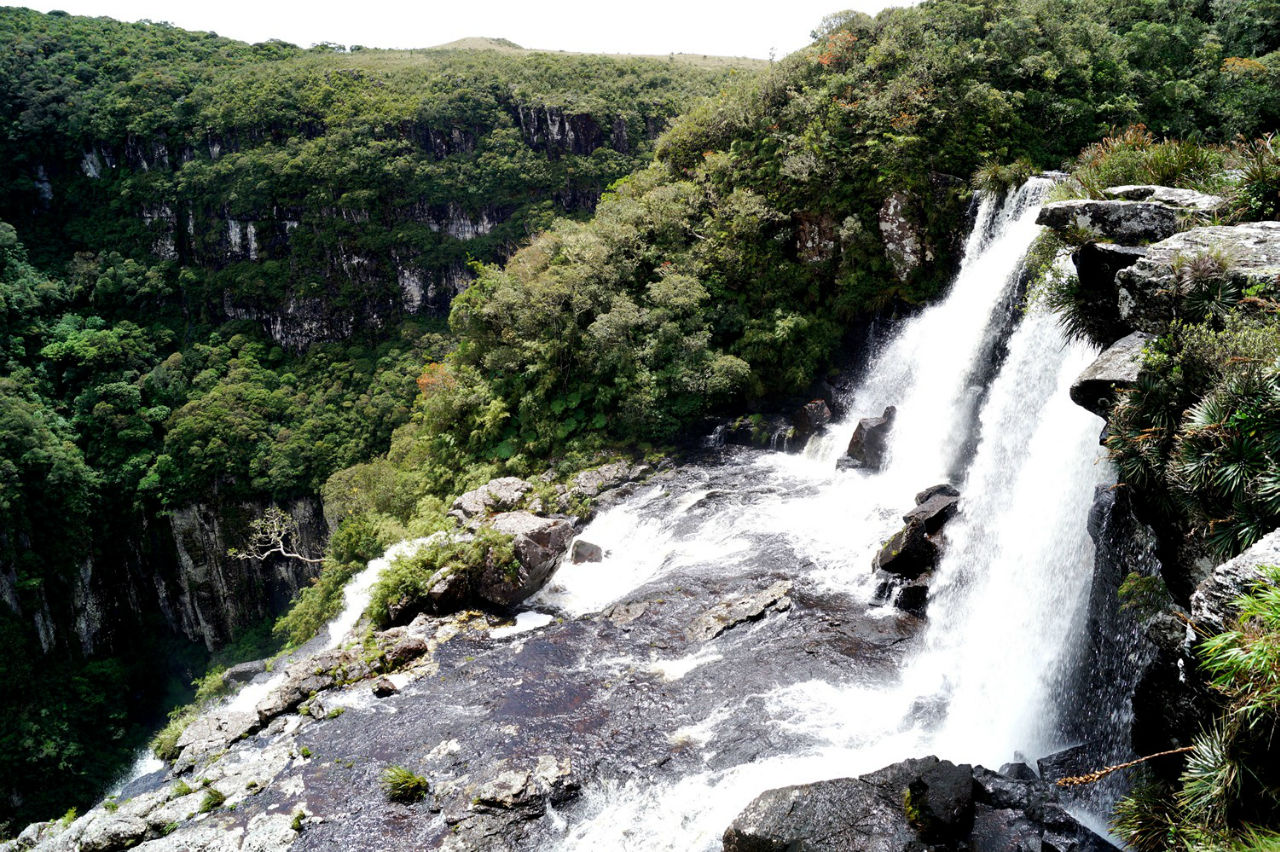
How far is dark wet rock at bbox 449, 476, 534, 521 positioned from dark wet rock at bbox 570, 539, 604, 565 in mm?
2644

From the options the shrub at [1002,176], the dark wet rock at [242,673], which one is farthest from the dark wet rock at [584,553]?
the shrub at [1002,176]

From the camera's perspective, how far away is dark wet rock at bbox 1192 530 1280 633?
5398mm

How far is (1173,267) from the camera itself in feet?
27.4

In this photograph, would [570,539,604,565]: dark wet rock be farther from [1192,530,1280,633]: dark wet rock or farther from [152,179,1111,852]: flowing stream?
[1192,530,1280,633]: dark wet rock

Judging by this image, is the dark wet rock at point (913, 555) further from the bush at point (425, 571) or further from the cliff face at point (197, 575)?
the cliff face at point (197, 575)

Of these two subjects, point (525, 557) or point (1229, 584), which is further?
point (525, 557)

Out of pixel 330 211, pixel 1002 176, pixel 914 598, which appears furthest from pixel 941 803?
pixel 330 211

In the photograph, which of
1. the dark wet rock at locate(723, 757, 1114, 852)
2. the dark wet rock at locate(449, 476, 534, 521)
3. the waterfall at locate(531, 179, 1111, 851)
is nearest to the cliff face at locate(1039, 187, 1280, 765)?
the waterfall at locate(531, 179, 1111, 851)

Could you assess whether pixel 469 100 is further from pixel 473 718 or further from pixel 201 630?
pixel 473 718

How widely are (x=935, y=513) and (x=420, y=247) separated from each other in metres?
49.2

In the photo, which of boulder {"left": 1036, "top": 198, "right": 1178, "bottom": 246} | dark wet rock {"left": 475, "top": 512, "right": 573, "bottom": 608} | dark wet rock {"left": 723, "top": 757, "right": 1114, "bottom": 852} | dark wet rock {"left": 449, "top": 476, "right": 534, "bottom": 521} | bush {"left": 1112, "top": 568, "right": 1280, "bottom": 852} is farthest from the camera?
dark wet rock {"left": 449, "top": 476, "right": 534, "bottom": 521}

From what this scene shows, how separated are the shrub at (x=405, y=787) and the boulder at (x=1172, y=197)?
582 inches

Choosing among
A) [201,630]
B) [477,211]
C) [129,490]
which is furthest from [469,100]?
[201,630]

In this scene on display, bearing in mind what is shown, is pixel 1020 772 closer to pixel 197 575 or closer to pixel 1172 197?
Result: pixel 1172 197
